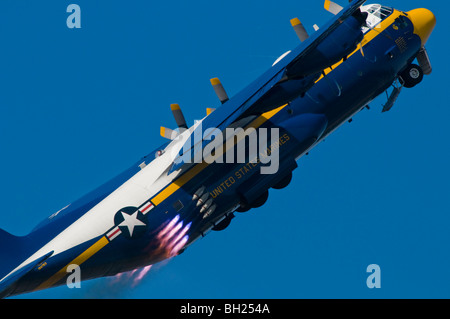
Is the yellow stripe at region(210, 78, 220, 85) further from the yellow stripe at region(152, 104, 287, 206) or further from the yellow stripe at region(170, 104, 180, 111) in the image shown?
the yellow stripe at region(152, 104, 287, 206)

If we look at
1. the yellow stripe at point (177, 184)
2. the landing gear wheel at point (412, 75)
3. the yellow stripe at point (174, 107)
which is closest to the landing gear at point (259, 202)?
the yellow stripe at point (177, 184)

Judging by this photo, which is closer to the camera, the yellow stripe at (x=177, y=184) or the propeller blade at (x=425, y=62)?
the yellow stripe at (x=177, y=184)

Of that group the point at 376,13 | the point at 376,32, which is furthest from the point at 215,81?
the point at 376,13

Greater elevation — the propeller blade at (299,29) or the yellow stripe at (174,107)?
the propeller blade at (299,29)

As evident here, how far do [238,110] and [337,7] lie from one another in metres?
6.82

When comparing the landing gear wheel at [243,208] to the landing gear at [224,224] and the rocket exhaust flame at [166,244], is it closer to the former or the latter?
the landing gear at [224,224]

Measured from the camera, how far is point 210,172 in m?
33.9

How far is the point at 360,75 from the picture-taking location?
35.5 metres

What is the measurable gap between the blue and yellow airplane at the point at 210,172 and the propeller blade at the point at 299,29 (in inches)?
1.3

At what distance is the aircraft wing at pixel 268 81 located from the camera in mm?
32438

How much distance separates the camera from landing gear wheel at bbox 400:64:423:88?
3803 centimetres

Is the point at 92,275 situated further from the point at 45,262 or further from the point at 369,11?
the point at 369,11

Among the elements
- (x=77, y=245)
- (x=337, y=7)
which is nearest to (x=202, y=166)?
(x=77, y=245)

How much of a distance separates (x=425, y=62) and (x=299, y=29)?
533 centimetres
